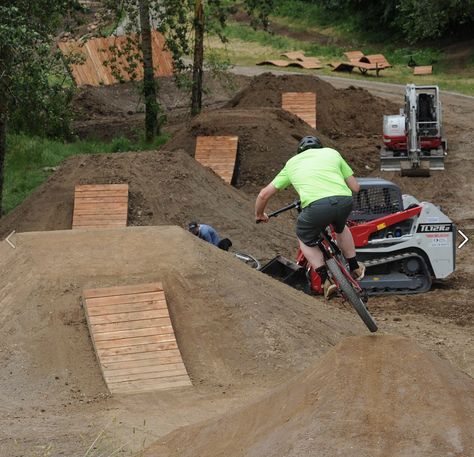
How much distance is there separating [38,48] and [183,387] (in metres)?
9.52

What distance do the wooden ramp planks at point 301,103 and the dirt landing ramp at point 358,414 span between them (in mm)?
25512

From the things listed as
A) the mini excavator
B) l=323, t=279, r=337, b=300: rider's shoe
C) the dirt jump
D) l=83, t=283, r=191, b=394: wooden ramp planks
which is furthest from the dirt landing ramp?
→ the mini excavator

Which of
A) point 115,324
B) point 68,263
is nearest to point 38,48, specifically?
point 68,263

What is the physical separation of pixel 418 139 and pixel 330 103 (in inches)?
269

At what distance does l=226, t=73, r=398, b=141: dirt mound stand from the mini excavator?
4.55 meters

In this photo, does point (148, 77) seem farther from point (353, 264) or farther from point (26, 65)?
point (353, 264)

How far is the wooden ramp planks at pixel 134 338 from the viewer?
1262 centimetres

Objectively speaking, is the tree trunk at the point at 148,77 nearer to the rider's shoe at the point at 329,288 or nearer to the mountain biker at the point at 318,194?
the mountain biker at the point at 318,194

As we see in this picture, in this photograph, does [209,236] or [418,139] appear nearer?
[209,236]

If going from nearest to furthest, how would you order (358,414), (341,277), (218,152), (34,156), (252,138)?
(358,414) → (341,277) → (218,152) → (252,138) → (34,156)

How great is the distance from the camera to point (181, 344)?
13461 mm

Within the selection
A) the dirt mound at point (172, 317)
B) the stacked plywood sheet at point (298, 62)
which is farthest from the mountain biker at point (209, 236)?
the stacked plywood sheet at point (298, 62)

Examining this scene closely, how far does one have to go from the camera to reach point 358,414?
8.38 metres

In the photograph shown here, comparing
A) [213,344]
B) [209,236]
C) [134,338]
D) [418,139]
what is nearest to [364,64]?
[418,139]
